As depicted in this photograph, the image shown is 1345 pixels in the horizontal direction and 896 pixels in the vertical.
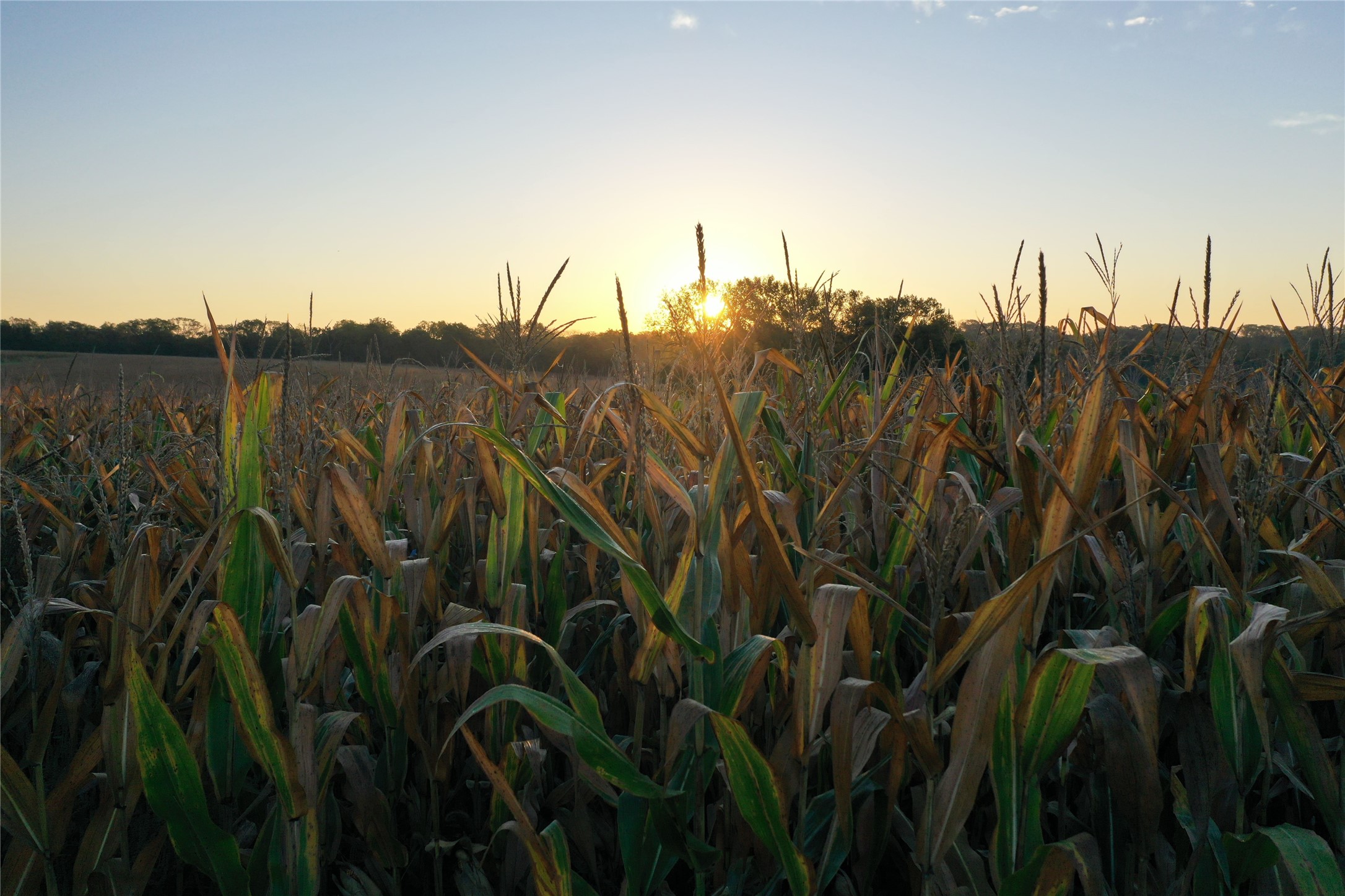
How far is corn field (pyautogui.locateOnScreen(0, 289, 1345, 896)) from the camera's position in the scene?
111 centimetres

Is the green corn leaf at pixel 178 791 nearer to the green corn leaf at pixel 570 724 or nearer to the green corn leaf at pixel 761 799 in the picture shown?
the green corn leaf at pixel 570 724

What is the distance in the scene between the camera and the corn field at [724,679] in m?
1.11

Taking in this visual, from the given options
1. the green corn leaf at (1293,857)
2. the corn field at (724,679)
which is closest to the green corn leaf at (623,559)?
the corn field at (724,679)

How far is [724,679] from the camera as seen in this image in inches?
47.7

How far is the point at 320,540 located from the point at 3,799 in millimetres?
663

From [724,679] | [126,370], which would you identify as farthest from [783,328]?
[126,370]

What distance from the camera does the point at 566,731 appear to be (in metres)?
1.10

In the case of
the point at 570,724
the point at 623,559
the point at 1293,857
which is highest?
the point at 623,559

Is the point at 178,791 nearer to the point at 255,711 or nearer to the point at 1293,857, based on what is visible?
the point at 255,711

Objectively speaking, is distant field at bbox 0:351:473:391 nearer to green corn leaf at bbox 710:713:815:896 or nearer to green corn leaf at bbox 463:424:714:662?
green corn leaf at bbox 463:424:714:662

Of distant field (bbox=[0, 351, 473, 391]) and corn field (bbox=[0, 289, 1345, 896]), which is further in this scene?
distant field (bbox=[0, 351, 473, 391])

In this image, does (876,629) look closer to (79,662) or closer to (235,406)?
(235,406)

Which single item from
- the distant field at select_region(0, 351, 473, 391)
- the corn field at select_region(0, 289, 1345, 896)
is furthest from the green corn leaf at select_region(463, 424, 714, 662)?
the distant field at select_region(0, 351, 473, 391)

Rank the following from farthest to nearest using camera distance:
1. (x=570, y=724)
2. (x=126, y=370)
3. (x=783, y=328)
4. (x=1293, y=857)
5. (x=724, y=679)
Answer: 1. (x=126, y=370)
2. (x=783, y=328)
3. (x=724, y=679)
4. (x=570, y=724)
5. (x=1293, y=857)
